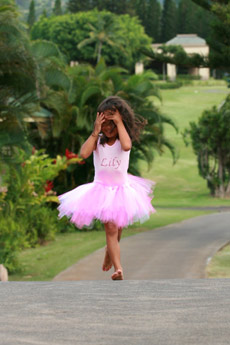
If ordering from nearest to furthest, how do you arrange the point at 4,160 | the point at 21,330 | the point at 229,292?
the point at 21,330 < the point at 229,292 < the point at 4,160

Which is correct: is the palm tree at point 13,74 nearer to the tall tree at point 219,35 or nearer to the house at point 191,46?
the tall tree at point 219,35

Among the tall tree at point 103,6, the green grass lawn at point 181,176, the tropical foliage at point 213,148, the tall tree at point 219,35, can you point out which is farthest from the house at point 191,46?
the tall tree at point 219,35

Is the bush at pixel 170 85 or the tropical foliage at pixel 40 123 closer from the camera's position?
the tropical foliage at pixel 40 123

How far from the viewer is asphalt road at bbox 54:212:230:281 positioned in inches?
586

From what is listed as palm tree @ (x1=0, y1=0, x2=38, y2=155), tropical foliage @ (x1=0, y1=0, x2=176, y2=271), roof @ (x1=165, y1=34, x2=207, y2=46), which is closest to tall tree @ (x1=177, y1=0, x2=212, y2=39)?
roof @ (x1=165, y1=34, x2=207, y2=46)

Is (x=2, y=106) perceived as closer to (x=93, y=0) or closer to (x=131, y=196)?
(x=131, y=196)

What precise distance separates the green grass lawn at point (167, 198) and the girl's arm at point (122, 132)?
9157 millimetres

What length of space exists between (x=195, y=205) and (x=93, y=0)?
9644cm

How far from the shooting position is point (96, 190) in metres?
6.98

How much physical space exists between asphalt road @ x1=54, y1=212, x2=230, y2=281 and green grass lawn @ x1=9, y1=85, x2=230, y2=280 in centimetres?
92

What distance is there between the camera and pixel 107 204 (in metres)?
6.85

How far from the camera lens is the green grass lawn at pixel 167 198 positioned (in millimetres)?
18000

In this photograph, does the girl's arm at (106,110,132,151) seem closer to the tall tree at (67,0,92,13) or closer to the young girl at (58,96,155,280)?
the young girl at (58,96,155,280)

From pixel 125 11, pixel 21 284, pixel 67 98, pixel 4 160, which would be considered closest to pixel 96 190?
pixel 21 284
